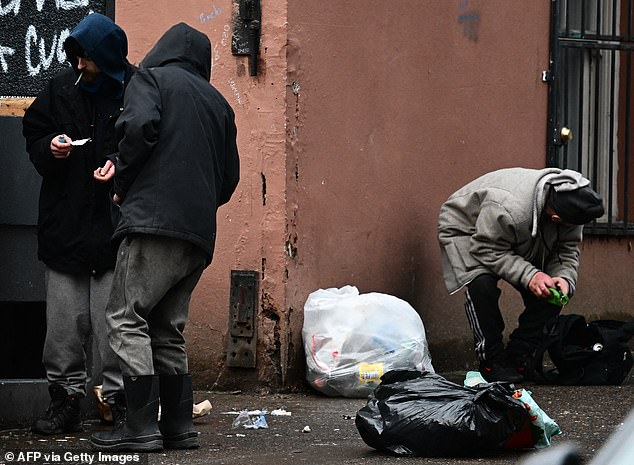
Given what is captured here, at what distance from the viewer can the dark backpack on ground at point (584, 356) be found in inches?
293

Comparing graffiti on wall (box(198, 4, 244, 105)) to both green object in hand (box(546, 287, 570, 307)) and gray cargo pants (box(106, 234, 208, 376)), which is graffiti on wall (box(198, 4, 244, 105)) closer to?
green object in hand (box(546, 287, 570, 307))

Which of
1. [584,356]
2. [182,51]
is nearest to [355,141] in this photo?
[584,356]

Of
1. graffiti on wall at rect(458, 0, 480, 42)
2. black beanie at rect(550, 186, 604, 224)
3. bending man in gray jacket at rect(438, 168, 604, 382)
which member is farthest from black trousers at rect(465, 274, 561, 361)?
graffiti on wall at rect(458, 0, 480, 42)

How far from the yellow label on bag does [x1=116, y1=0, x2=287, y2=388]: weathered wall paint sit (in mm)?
460

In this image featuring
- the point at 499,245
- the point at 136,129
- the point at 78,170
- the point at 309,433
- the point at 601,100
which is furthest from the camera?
the point at 601,100

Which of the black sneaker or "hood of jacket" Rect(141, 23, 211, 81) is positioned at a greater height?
"hood of jacket" Rect(141, 23, 211, 81)

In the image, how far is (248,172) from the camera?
6973 mm

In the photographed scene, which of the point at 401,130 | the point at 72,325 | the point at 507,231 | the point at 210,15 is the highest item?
the point at 210,15

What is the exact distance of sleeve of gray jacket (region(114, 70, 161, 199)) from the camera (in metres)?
4.90

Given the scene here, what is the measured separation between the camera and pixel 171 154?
501 centimetres

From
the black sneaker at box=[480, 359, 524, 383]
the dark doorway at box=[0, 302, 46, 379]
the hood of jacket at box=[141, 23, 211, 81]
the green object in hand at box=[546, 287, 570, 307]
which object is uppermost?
the hood of jacket at box=[141, 23, 211, 81]

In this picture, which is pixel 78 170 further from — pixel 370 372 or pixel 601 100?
pixel 601 100

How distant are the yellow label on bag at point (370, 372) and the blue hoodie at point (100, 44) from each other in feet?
7.07

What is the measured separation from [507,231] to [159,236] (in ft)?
8.23
